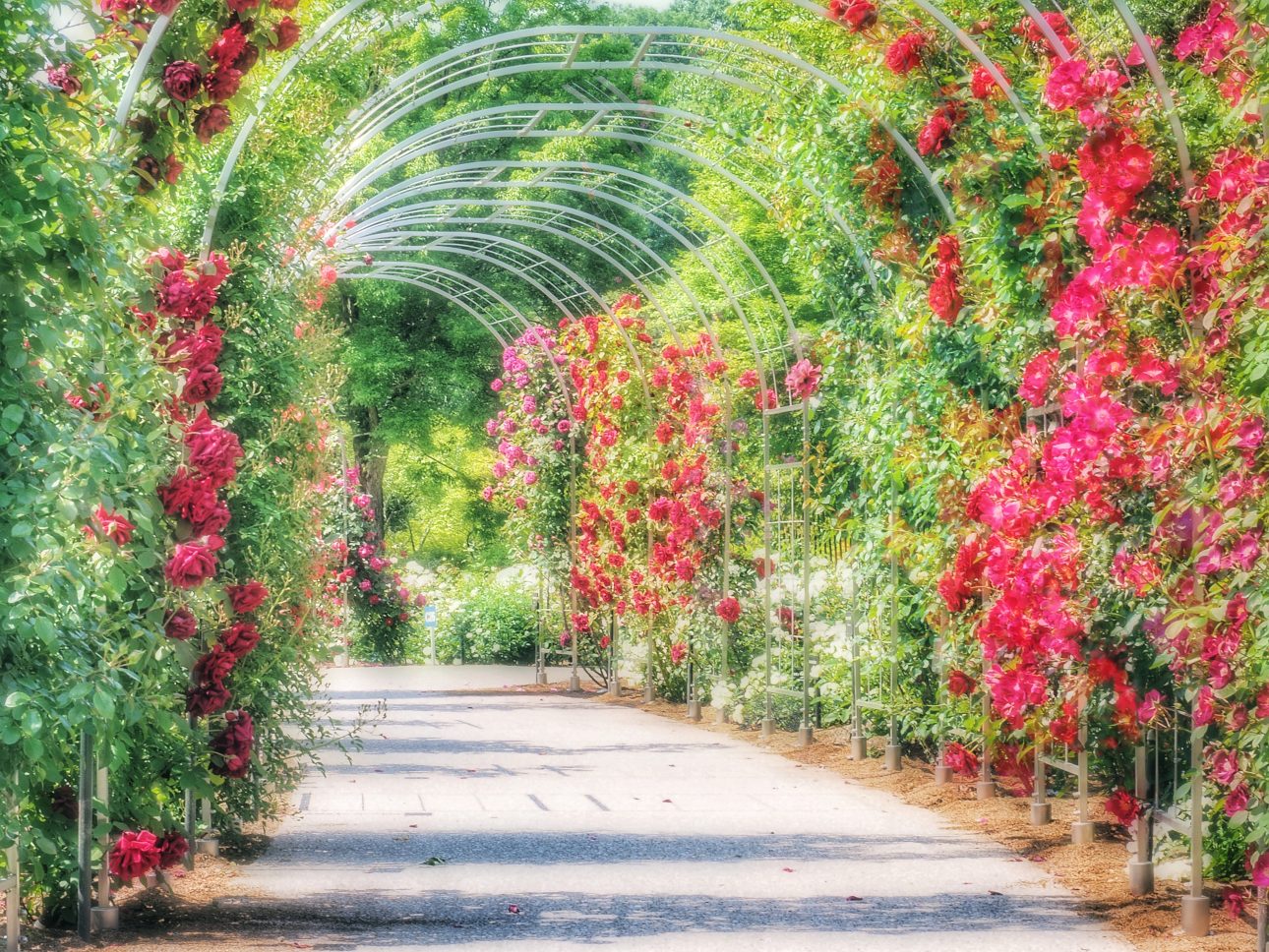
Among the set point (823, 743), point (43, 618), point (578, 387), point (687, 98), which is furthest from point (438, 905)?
point (687, 98)

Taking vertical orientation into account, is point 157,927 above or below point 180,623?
below

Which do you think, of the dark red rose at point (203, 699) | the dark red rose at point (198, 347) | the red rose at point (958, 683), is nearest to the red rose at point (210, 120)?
the dark red rose at point (198, 347)

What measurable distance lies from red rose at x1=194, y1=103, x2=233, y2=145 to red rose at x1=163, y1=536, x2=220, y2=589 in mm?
1340

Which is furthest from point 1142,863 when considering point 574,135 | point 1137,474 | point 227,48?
point 574,135

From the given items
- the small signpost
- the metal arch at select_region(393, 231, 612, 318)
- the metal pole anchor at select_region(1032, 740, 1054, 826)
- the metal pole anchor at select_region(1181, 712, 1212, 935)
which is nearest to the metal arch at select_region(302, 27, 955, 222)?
the metal pole anchor at select_region(1032, 740, 1054, 826)

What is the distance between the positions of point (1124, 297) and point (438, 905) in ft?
10.7

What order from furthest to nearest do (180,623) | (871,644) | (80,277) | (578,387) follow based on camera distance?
(578,387)
(871,644)
(180,623)
(80,277)

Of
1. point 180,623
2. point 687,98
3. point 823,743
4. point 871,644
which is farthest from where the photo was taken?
point 687,98

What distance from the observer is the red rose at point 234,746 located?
20.2ft

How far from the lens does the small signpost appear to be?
70.9 ft

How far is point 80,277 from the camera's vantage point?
12.8ft

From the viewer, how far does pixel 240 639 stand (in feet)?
20.1

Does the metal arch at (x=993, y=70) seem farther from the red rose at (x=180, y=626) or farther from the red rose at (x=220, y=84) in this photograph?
the red rose at (x=180, y=626)

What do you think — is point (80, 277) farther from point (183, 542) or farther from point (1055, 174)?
point (1055, 174)
